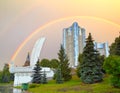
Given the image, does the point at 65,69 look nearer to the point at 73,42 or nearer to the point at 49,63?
the point at 49,63

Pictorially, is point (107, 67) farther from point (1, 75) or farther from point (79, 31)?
point (79, 31)

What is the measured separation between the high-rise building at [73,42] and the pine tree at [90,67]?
7447cm

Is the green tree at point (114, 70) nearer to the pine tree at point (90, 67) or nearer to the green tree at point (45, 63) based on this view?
the pine tree at point (90, 67)

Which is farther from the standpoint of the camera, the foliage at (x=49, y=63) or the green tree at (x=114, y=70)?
the foliage at (x=49, y=63)

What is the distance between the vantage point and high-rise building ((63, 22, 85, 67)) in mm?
131125

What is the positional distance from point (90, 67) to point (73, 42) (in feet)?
265

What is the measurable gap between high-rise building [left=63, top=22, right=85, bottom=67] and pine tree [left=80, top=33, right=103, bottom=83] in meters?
74.5

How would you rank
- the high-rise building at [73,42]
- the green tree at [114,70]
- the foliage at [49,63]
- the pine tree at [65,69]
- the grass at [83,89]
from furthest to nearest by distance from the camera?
the high-rise building at [73,42] < the foliage at [49,63] < the pine tree at [65,69] < the green tree at [114,70] < the grass at [83,89]

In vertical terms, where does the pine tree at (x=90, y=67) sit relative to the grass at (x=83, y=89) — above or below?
above

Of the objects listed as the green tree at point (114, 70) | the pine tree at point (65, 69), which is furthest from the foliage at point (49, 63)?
the green tree at point (114, 70)

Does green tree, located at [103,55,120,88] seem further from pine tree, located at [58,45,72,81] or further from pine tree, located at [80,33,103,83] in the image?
pine tree, located at [58,45,72,81]

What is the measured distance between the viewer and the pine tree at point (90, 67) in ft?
166

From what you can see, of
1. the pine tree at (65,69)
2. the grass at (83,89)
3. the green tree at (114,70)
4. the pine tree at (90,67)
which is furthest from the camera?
the pine tree at (65,69)

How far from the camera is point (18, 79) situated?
8762 centimetres
